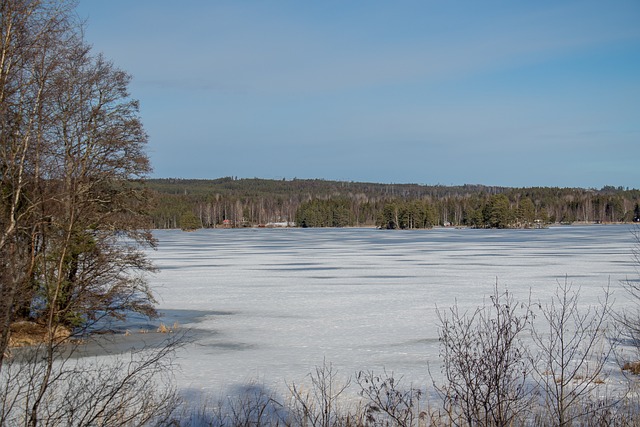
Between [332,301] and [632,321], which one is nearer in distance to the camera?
[632,321]

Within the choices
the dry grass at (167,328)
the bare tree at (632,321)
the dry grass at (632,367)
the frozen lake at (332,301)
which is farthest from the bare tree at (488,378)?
Answer: the dry grass at (167,328)

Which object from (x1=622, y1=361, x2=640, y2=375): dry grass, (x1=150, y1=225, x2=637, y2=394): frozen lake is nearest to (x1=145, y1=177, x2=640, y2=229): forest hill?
(x1=150, y1=225, x2=637, y2=394): frozen lake

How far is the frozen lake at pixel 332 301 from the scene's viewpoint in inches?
462

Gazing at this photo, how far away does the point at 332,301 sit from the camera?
19500 mm

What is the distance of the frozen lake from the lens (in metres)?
11.7

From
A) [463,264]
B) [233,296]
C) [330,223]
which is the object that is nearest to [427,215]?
[330,223]

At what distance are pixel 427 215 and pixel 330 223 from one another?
95.3 ft

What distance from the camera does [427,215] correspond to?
11531 centimetres

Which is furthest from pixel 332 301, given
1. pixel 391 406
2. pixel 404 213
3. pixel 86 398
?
pixel 404 213

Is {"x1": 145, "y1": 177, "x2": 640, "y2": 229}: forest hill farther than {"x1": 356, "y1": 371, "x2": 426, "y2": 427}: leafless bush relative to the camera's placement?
Yes

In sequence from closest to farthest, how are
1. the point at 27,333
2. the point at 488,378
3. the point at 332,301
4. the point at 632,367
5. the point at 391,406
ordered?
the point at 488,378, the point at 391,406, the point at 632,367, the point at 27,333, the point at 332,301

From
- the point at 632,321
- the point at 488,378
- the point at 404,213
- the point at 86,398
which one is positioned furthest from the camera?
the point at 404,213

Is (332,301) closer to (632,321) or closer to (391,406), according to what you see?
(632,321)

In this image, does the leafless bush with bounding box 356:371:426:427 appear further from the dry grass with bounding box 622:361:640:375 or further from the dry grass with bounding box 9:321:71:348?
the dry grass with bounding box 9:321:71:348
